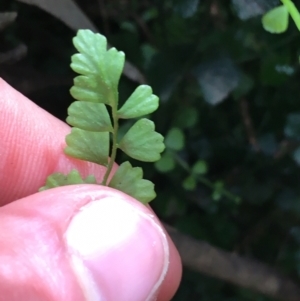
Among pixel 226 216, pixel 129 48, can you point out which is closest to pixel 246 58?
pixel 129 48

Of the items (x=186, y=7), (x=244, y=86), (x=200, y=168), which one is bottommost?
(x=200, y=168)

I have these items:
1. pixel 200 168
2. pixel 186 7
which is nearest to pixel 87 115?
pixel 186 7

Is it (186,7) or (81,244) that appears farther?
(186,7)

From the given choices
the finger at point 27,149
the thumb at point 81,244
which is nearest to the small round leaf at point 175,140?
the finger at point 27,149

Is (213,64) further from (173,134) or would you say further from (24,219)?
(24,219)

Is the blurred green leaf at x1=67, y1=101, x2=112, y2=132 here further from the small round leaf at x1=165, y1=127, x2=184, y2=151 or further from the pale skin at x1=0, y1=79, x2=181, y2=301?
the small round leaf at x1=165, y1=127, x2=184, y2=151

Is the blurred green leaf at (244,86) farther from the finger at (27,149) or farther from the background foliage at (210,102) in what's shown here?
the finger at (27,149)

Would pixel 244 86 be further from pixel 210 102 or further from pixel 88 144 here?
pixel 88 144
